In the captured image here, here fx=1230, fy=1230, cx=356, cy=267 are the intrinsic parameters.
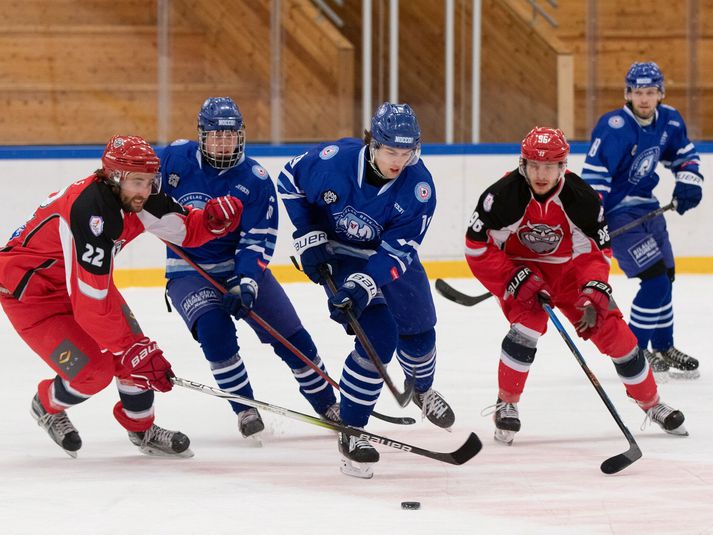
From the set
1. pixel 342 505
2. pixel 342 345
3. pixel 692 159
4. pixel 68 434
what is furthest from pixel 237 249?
pixel 692 159

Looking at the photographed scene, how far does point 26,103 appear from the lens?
23.6 ft

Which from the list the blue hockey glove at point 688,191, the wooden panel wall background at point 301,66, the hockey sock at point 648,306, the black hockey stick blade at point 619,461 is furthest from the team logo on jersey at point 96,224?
the wooden panel wall background at point 301,66

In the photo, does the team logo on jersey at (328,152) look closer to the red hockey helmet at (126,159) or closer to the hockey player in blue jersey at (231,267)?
the hockey player in blue jersey at (231,267)

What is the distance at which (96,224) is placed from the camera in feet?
10.6

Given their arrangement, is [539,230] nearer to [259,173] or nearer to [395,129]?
[395,129]

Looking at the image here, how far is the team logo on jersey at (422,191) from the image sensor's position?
358cm

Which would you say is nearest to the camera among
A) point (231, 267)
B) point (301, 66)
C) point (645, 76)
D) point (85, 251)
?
point (85, 251)

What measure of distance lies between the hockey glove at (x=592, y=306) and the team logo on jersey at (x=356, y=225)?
25.1 inches

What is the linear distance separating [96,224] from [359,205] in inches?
31.5

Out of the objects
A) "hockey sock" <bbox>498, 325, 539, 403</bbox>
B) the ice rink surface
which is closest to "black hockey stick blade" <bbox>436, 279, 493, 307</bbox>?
the ice rink surface

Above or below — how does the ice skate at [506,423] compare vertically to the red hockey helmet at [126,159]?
below

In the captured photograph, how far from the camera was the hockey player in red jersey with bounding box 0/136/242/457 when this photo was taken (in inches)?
128

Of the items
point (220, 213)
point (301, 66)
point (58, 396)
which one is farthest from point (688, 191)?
point (301, 66)

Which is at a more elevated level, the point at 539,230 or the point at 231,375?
the point at 539,230
